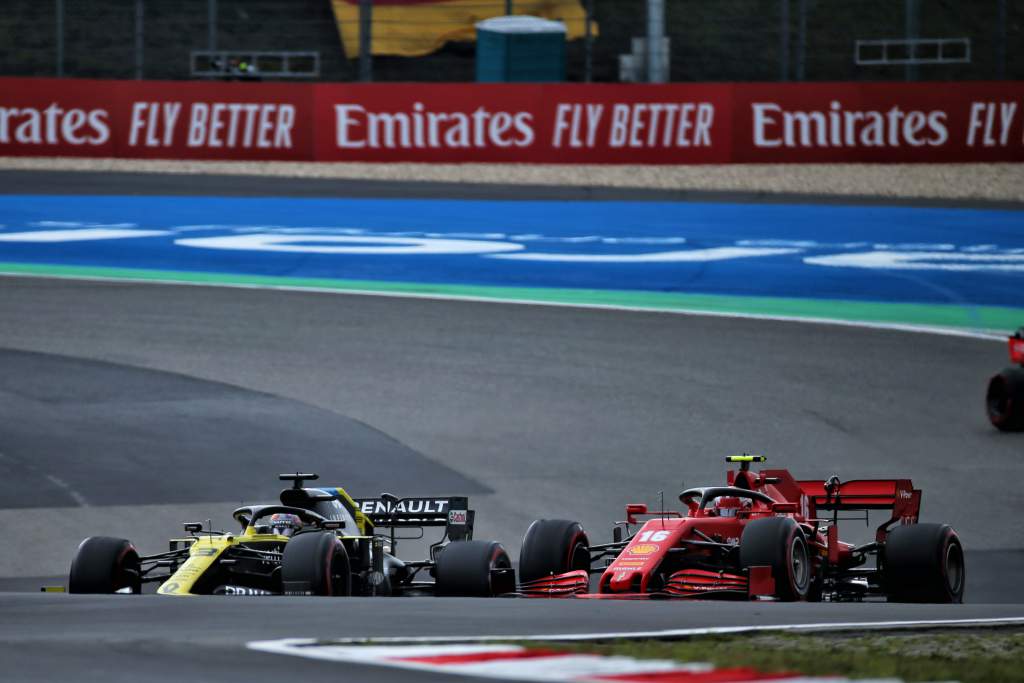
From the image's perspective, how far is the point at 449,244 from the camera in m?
26.3

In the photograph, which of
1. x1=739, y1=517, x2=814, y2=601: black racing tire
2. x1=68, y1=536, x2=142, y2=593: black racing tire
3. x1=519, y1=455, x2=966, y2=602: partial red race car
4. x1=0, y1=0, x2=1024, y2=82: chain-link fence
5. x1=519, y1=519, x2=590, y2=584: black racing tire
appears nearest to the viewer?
x1=739, y1=517, x2=814, y2=601: black racing tire

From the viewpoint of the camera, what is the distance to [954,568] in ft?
38.8

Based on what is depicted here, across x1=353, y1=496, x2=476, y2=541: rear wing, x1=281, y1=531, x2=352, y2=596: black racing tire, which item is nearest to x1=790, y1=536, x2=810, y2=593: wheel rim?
x1=353, y1=496, x2=476, y2=541: rear wing

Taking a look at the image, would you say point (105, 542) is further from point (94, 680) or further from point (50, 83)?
point (50, 83)

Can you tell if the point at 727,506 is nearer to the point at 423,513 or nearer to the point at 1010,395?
the point at 423,513

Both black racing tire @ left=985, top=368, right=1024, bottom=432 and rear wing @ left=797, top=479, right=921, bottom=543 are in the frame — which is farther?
black racing tire @ left=985, top=368, right=1024, bottom=432

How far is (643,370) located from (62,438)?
647 centimetres

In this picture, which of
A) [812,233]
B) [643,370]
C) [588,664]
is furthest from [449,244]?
[588,664]

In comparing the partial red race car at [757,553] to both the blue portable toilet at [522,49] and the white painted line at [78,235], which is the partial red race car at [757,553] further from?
the blue portable toilet at [522,49]

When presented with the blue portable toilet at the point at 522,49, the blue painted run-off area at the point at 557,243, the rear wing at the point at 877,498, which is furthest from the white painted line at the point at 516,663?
the blue portable toilet at the point at 522,49

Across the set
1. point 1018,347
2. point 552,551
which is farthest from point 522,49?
point 552,551

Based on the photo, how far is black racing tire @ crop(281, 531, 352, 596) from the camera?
10391 millimetres

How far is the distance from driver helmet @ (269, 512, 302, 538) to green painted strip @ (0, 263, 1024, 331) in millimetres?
11221

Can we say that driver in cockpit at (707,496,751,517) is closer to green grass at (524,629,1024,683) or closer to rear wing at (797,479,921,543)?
rear wing at (797,479,921,543)
